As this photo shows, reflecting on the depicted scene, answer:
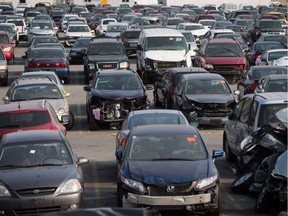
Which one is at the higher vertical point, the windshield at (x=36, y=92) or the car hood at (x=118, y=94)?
the windshield at (x=36, y=92)

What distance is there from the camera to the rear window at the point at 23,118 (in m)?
20.2

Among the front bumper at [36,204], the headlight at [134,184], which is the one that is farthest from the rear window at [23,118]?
the front bumper at [36,204]

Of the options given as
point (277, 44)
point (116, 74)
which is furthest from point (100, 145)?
point (277, 44)

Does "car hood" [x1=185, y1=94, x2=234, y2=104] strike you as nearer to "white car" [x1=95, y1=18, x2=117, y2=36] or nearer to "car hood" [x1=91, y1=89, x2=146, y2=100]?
"car hood" [x1=91, y1=89, x2=146, y2=100]

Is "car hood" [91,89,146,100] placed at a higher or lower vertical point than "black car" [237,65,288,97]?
higher

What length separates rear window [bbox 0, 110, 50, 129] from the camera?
20.2 metres

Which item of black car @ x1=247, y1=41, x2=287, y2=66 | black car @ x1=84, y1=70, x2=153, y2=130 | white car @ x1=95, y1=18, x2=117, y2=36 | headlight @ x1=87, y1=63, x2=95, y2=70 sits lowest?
white car @ x1=95, y1=18, x2=117, y2=36

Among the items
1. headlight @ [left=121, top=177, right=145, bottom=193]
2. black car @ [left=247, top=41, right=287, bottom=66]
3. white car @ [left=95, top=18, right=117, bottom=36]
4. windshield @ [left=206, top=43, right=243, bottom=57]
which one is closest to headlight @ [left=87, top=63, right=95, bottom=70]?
windshield @ [left=206, top=43, right=243, bottom=57]

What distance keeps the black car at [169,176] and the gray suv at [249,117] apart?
323cm

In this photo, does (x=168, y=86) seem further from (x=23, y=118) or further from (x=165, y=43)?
(x=23, y=118)

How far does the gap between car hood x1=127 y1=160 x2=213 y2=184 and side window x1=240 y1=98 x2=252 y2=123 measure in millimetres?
4587

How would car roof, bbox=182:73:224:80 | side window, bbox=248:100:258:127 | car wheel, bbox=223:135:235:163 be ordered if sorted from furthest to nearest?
car roof, bbox=182:73:224:80 < car wheel, bbox=223:135:235:163 < side window, bbox=248:100:258:127

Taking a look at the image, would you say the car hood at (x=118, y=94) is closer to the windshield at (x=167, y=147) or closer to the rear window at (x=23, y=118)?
the rear window at (x=23, y=118)

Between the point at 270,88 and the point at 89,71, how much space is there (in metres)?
12.3
